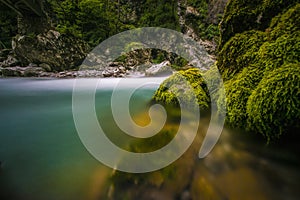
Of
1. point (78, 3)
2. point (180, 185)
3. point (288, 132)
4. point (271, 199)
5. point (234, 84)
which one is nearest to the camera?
point (271, 199)

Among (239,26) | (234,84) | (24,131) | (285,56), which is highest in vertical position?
(239,26)

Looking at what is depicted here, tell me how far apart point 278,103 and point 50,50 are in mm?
13792

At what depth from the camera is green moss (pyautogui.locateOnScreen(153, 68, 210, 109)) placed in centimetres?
369

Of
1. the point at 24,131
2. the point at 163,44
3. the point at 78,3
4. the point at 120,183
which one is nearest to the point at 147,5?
the point at 163,44

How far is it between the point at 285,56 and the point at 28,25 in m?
15.2

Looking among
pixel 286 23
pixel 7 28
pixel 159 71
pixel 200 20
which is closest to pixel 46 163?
pixel 286 23

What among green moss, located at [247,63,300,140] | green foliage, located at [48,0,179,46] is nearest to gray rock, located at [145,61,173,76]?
green foliage, located at [48,0,179,46]

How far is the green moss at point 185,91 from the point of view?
369 cm

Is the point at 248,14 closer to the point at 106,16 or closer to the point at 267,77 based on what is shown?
the point at 267,77

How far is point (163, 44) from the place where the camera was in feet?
62.0

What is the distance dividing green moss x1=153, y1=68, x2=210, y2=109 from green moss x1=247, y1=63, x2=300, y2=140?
1.44m

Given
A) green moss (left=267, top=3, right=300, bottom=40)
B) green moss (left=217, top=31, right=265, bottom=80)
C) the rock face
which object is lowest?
the rock face

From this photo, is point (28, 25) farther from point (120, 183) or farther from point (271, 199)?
point (271, 199)

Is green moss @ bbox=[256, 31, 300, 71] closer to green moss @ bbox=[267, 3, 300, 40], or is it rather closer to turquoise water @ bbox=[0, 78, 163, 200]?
green moss @ bbox=[267, 3, 300, 40]
